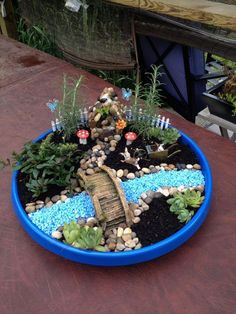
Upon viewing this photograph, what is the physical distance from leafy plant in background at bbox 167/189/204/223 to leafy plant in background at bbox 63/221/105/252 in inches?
8.2

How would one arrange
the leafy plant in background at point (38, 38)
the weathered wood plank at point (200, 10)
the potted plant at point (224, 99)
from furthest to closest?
the leafy plant in background at point (38, 38) → the potted plant at point (224, 99) → the weathered wood plank at point (200, 10)

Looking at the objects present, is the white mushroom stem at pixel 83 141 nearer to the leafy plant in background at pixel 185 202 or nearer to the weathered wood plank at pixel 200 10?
the leafy plant in background at pixel 185 202

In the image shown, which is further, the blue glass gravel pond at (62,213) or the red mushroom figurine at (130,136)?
the red mushroom figurine at (130,136)

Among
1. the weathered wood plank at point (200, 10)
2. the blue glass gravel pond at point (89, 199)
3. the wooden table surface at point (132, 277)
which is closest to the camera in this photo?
the wooden table surface at point (132, 277)

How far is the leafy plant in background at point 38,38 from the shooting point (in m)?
2.81

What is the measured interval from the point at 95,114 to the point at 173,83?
4.19 feet

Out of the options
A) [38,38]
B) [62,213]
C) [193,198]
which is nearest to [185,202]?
[193,198]

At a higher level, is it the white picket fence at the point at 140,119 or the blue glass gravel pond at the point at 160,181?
the white picket fence at the point at 140,119

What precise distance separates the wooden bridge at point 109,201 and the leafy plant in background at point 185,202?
0.12 m

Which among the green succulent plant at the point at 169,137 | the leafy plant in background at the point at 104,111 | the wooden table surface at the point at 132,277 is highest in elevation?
the leafy plant in background at the point at 104,111

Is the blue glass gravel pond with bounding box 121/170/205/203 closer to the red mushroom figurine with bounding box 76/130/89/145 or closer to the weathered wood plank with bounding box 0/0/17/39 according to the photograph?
the red mushroom figurine with bounding box 76/130/89/145

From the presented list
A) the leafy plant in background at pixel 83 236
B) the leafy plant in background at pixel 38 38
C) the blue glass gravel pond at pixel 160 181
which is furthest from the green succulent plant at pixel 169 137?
the leafy plant in background at pixel 38 38

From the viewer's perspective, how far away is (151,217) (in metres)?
0.90

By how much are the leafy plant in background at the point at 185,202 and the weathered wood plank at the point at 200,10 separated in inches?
29.4
